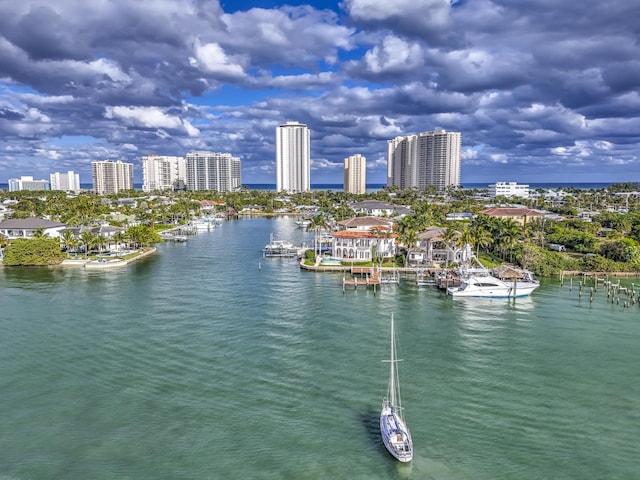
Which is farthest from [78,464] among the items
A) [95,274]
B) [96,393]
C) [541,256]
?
[541,256]

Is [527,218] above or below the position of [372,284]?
above

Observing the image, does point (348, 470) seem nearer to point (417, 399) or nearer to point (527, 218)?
point (417, 399)

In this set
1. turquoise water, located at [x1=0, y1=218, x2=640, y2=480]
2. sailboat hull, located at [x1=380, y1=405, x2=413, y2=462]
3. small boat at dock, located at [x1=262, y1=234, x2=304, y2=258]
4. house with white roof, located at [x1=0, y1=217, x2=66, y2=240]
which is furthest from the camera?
house with white roof, located at [x1=0, y1=217, x2=66, y2=240]

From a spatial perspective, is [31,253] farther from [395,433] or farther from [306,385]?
[395,433]

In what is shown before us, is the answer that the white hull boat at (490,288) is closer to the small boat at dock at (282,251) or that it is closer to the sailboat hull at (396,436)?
the sailboat hull at (396,436)

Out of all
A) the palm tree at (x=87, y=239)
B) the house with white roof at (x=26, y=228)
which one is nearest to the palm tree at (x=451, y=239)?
the palm tree at (x=87, y=239)

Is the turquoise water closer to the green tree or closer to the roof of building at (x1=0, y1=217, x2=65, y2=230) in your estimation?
the green tree

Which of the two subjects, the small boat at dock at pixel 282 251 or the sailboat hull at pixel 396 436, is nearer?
the sailboat hull at pixel 396 436

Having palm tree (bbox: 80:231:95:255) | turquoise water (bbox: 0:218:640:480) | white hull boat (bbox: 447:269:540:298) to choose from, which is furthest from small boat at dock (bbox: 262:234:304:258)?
white hull boat (bbox: 447:269:540:298)
